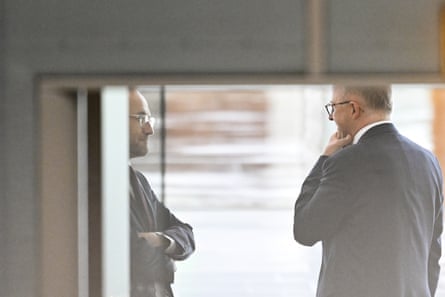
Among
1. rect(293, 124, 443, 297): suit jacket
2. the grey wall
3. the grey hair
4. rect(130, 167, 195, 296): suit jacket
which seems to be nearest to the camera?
the grey wall

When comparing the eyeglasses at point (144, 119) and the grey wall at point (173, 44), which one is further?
the eyeglasses at point (144, 119)

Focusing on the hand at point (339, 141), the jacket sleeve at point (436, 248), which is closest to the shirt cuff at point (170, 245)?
the hand at point (339, 141)

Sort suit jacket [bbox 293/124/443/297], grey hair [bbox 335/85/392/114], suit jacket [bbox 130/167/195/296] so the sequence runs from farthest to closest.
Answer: suit jacket [bbox 130/167/195/296]
suit jacket [bbox 293/124/443/297]
grey hair [bbox 335/85/392/114]

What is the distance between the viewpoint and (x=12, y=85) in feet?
14.0

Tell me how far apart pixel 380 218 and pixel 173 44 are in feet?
3.24

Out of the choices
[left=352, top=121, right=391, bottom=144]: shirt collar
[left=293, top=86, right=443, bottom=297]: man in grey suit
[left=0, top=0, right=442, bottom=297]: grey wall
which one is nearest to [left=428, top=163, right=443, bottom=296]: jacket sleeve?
[left=293, top=86, right=443, bottom=297]: man in grey suit

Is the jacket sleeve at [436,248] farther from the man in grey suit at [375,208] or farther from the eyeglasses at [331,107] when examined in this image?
the eyeglasses at [331,107]

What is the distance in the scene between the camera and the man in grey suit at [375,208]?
448 cm

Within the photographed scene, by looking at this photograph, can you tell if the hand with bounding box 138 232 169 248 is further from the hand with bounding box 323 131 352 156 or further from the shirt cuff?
the hand with bounding box 323 131 352 156

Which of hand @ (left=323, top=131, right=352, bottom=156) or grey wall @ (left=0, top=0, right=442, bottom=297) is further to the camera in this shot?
hand @ (left=323, top=131, right=352, bottom=156)

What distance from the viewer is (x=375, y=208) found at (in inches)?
177

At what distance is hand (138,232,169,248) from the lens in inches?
181

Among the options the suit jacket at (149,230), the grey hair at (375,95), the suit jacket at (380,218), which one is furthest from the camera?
the suit jacket at (149,230)

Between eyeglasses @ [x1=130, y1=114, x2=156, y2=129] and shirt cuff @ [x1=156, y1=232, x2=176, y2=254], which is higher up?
eyeglasses @ [x1=130, y1=114, x2=156, y2=129]
